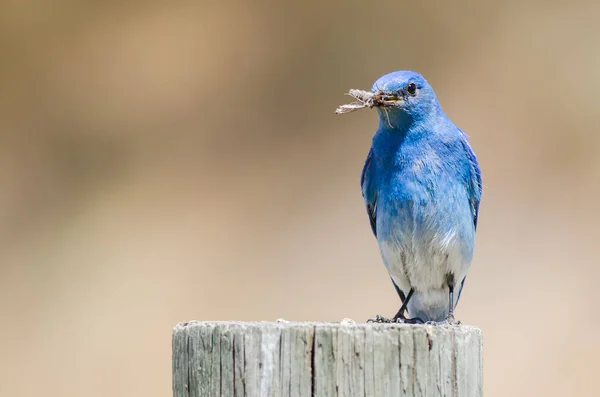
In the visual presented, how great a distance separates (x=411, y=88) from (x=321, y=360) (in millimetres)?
2964

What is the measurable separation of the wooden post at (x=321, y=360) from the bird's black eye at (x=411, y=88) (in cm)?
273

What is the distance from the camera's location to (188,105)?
11.8m

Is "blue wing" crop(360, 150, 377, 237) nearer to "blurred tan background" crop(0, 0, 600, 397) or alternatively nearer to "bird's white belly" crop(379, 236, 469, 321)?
"bird's white belly" crop(379, 236, 469, 321)

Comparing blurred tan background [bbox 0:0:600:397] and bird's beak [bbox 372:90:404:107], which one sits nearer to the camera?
bird's beak [bbox 372:90:404:107]

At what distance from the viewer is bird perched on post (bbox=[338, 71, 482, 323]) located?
5.97m

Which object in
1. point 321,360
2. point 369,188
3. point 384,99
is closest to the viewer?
point 321,360

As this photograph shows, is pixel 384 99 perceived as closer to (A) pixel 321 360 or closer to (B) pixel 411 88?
(B) pixel 411 88

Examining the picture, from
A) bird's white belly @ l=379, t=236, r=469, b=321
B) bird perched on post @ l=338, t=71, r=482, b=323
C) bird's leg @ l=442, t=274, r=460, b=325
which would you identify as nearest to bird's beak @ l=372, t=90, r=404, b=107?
bird perched on post @ l=338, t=71, r=482, b=323

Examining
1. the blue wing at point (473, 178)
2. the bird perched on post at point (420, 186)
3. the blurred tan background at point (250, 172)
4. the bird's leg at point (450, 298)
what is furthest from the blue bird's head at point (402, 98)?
the blurred tan background at point (250, 172)

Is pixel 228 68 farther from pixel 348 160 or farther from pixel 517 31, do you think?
pixel 517 31

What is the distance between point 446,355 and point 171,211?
806 cm

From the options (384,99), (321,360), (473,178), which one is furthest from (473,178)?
(321,360)

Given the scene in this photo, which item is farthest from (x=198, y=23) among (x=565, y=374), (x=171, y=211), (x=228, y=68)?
(x=565, y=374)

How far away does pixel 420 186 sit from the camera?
19.6 ft
